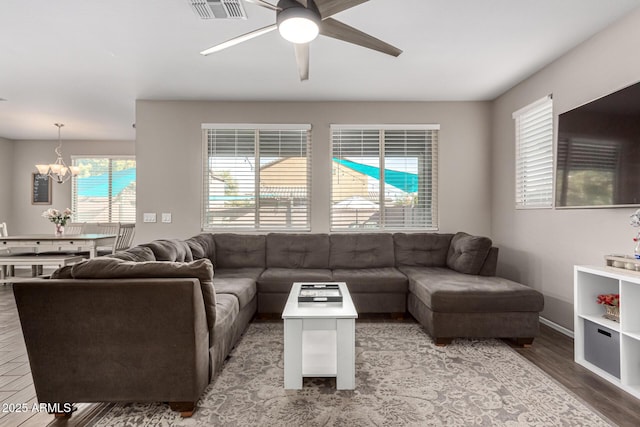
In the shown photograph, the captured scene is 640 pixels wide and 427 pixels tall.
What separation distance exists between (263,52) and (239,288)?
2.22 meters

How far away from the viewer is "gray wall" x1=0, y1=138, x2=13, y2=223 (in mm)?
6656

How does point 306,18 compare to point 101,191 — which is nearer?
point 306,18

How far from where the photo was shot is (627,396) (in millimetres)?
2082

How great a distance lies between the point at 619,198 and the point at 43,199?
9.12 metres

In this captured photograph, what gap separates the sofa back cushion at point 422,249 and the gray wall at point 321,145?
45 centimetres

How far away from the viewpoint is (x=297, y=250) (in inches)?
164

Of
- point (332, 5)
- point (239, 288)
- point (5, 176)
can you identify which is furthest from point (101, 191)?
point (332, 5)

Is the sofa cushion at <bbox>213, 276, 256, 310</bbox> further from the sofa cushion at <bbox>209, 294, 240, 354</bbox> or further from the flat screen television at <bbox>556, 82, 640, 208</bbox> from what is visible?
the flat screen television at <bbox>556, 82, 640, 208</bbox>

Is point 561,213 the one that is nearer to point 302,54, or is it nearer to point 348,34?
→ point 348,34

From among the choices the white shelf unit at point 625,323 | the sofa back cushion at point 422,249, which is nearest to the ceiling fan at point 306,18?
the white shelf unit at point 625,323

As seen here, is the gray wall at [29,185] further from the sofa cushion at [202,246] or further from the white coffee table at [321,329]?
the white coffee table at [321,329]

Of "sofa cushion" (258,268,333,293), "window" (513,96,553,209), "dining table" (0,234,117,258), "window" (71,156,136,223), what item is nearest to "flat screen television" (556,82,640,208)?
"window" (513,96,553,209)

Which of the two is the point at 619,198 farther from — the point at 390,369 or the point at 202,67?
the point at 202,67

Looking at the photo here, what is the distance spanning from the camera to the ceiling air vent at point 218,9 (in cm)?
233
